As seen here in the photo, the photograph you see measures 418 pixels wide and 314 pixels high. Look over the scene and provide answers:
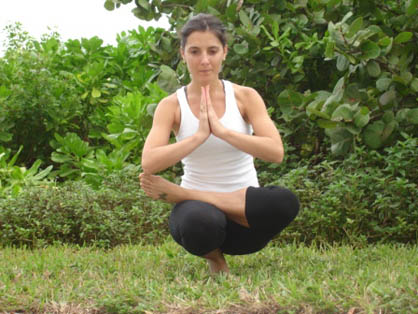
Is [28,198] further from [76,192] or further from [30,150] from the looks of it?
[30,150]

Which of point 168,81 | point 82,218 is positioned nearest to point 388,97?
point 168,81

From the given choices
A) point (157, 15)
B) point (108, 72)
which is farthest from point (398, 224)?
point (108, 72)

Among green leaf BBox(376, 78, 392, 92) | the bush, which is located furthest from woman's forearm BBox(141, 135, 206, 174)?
green leaf BBox(376, 78, 392, 92)

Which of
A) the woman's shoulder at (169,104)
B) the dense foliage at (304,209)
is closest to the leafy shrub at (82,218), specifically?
the dense foliage at (304,209)

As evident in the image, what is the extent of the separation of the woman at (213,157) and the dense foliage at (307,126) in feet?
4.08

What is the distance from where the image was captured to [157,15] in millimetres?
5641

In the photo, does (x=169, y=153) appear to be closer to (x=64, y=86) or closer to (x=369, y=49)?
(x=369, y=49)

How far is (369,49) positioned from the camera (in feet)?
14.8

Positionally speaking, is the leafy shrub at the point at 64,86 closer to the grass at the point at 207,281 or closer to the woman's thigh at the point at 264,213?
the grass at the point at 207,281

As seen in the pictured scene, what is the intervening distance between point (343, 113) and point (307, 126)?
32.4 inches

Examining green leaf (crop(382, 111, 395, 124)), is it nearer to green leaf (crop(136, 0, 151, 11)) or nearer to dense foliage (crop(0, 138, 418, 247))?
dense foliage (crop(0, 138, 418, 247))

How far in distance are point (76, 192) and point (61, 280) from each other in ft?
6.21

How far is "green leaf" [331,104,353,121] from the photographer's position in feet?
14.5

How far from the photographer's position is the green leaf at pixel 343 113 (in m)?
4.41
